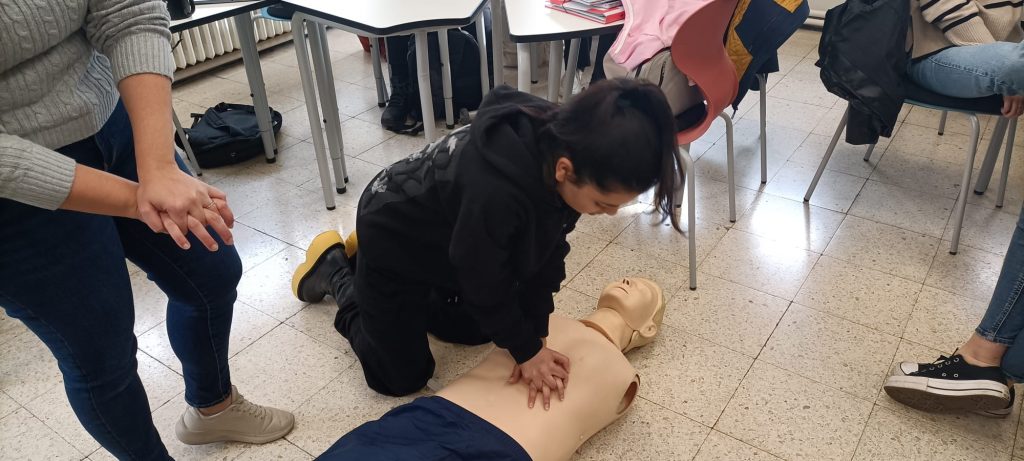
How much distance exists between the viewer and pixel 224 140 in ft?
8.59

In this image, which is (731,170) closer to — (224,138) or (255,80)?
(255,80)

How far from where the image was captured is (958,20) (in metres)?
1.93

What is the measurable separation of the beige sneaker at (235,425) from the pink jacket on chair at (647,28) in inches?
46.6

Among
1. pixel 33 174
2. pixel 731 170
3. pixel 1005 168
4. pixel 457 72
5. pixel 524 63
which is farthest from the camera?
pixel 457 72

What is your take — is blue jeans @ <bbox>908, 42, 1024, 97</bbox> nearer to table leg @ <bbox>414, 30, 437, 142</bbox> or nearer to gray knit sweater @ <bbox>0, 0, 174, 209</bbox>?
table leg @ <bbox>414, 30, 437, 142</bbox>

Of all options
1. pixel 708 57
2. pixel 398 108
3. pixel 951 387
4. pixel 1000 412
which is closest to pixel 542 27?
pixel 708 57

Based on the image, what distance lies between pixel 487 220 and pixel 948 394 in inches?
42.9

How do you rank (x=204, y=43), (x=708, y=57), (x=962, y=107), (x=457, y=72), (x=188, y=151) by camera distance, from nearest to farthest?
(x=708, y=57), (x=962, y=107), (x=188, y=151), (x=457, y=72), (x=204, y=43)

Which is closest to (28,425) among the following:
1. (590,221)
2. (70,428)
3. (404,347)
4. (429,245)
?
(70,428)

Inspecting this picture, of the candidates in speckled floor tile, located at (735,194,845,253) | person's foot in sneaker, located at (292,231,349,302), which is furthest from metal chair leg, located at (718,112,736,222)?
person's foot in sneaker, located at (292,231,349,302)

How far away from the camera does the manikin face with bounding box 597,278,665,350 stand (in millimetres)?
1679

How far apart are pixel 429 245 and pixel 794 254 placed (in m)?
1.23

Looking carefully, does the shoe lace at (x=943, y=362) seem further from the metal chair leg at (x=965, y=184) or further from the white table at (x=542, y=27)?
the white table at (x=542, y=27)

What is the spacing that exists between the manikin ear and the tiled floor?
2.23 ft
